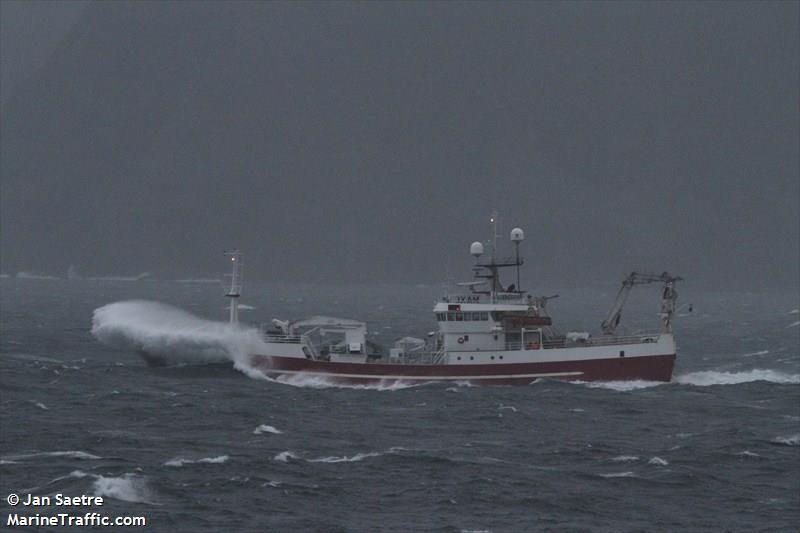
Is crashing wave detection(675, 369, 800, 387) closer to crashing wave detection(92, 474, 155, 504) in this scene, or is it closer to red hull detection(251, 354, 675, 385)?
red hull detection(251, 354, 675, 385)

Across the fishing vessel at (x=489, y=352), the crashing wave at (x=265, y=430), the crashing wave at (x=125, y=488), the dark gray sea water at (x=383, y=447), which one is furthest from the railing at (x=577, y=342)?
the crashing wave at (x=125, y=488)

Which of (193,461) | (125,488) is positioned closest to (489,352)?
(193,461)

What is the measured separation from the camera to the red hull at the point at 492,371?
77875mm

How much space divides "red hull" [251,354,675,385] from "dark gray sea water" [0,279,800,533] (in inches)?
45.0

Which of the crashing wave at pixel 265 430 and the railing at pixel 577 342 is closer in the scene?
the crashing wave at pixel 265 430

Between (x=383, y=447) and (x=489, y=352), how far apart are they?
913 inches

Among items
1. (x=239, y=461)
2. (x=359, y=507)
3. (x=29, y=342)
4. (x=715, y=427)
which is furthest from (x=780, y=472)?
(x=29, y=342)

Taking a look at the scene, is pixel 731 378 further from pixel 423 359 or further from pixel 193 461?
pixel 193 461

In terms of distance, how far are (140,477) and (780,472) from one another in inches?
1110

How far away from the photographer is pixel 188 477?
4866 cm

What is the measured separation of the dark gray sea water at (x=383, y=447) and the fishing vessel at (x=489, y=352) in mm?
1479

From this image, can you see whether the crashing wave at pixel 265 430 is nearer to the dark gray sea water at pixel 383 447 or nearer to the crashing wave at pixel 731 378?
the dark gray sea water at pixel 383 447

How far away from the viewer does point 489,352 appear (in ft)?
257

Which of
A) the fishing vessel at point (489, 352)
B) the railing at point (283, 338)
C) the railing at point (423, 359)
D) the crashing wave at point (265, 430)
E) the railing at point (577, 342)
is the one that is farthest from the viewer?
the railing at point (283, 338)
